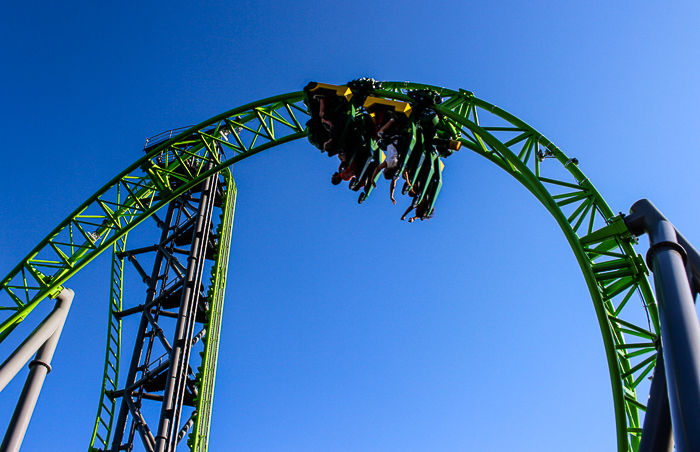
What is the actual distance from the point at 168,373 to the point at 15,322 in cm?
309

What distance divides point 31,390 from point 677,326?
9290 mm

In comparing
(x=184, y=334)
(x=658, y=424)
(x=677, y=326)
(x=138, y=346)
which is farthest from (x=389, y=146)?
(x=138, y=346)

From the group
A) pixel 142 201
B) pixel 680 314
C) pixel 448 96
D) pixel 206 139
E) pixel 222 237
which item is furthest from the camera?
pixel 222 237

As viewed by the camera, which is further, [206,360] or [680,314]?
[206,360]

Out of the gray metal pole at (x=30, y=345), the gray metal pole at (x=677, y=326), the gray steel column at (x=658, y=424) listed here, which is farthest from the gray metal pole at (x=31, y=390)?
the gray metal pole at (x=677, y=326)

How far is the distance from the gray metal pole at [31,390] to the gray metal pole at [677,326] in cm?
889

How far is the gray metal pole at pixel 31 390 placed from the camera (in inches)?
337

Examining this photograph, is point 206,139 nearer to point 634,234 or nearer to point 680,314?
point 634,234

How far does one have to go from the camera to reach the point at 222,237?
1499 centimetres

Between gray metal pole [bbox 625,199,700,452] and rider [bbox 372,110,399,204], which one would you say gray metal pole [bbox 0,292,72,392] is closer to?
rider [bbox 372,110,399,204]

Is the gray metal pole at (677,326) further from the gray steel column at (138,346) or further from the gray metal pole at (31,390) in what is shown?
the gray steel column at (138,346)

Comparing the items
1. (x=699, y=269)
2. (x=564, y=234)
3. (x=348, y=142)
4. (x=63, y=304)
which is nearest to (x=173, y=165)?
(x=63, y=304)

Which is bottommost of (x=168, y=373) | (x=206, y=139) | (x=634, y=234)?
(x=634, y=234)

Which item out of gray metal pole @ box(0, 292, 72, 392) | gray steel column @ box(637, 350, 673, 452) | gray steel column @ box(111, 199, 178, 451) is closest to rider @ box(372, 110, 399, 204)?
gray steel column @ box(637, 350, 673, 452)
